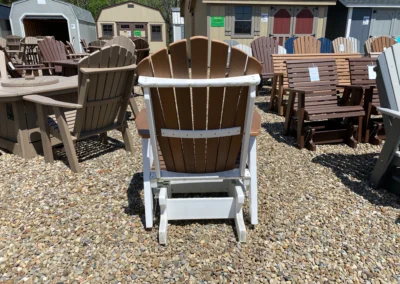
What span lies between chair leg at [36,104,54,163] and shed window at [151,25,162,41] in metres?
21.0

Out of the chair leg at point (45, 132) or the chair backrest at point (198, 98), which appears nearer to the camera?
the chair backrest at point (198, 98)

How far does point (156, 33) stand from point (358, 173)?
858 inches

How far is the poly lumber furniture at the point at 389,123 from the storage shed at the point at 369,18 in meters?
12.1

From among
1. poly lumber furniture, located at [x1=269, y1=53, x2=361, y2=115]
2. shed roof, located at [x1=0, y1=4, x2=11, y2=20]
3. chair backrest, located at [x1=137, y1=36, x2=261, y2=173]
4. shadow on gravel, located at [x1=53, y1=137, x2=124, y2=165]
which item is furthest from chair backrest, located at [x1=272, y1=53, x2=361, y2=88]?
shed roof, located at [x1=0, y1=4, x2=11, y2=20]

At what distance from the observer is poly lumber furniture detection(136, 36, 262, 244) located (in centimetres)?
166

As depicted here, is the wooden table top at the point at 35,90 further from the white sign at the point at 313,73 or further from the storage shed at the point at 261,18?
the storage shed at the point at 261,18

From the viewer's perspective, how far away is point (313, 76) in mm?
4070

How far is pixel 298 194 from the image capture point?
2693 millimetres

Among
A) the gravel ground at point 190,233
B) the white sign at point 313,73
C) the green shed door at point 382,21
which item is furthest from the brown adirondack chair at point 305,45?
the green shed door at point 382,21

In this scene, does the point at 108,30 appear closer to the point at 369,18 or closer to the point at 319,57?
the point at 369,18

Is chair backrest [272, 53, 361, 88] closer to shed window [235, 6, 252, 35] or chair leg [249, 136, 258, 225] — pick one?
chair leg [249, 136, 258, 225]

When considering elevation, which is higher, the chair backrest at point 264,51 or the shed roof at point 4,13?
the shed roof at point 4,13

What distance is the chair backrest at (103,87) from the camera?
9.00ft

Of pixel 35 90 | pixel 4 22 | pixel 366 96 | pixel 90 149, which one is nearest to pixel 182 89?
pixel 35 90
